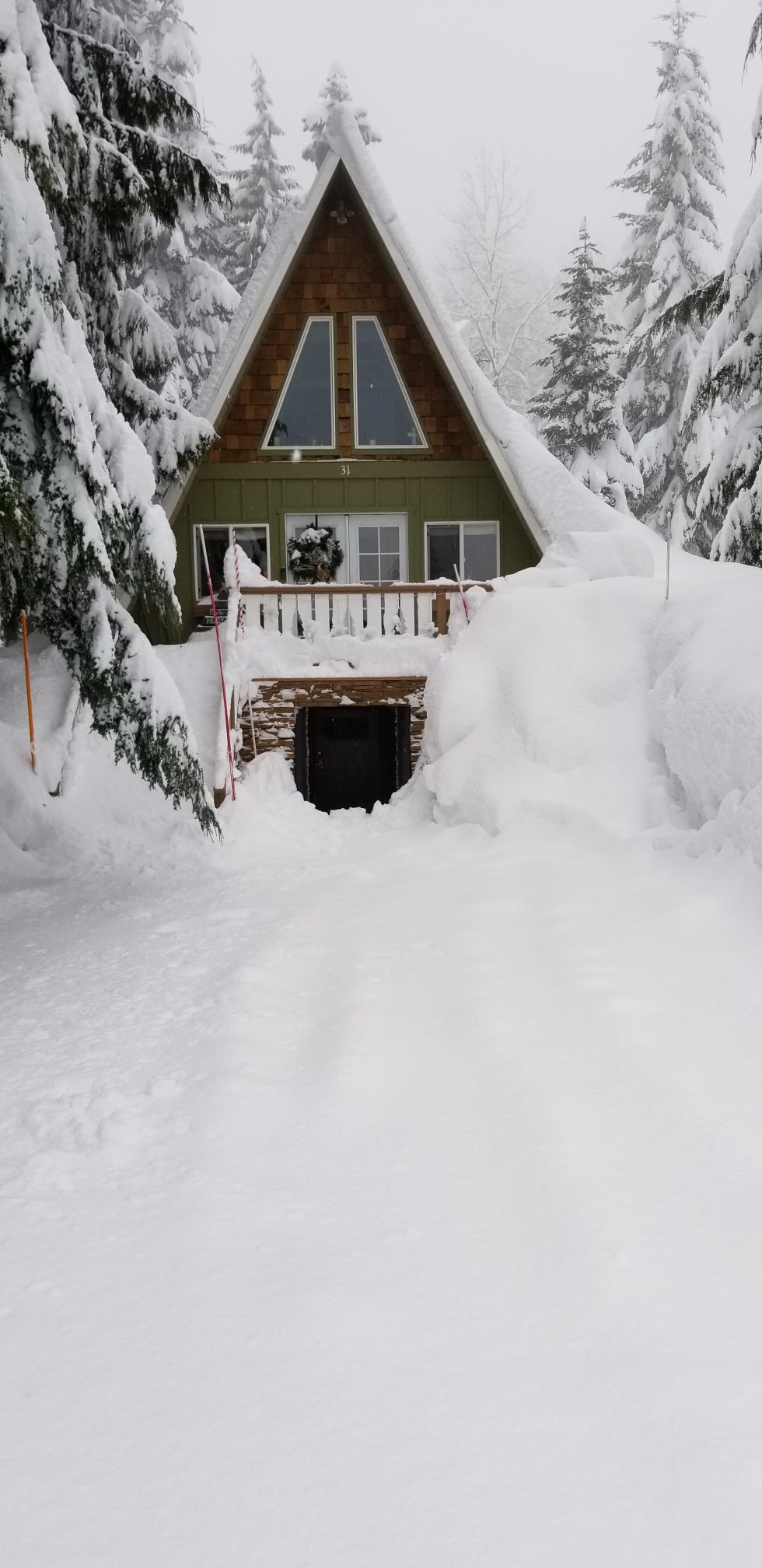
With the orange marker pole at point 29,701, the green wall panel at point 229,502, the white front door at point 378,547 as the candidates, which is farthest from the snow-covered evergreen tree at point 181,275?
the orange marker pole at point 29,701

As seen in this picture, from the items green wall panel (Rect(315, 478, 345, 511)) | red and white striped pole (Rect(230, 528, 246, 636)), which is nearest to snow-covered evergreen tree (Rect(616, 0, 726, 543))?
green wall panel (Rect(315, 478, 345, 511))

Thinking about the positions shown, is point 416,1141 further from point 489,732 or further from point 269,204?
point 269,204

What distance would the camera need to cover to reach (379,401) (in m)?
13.6

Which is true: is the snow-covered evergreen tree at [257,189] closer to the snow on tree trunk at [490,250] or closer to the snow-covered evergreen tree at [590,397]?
the snow on tree trunk at [490,250]

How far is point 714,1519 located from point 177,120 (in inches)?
420

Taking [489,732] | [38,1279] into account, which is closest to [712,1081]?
[38,1279]

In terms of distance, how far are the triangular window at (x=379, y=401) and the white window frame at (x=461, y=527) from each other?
1027 mm

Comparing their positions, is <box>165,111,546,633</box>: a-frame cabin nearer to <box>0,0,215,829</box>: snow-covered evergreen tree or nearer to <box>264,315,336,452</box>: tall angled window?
<box>264,315,336,452</box>: tall angled window

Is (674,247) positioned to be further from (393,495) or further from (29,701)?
(29,701)

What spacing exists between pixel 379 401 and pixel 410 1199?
12.0 meters

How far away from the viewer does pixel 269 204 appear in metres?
24.8

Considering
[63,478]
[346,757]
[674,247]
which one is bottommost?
[346,757]

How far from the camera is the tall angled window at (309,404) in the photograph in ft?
44.4

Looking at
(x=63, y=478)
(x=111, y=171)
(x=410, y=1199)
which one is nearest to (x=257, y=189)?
(x=111, y=171)
